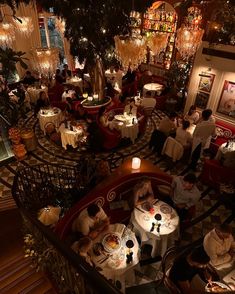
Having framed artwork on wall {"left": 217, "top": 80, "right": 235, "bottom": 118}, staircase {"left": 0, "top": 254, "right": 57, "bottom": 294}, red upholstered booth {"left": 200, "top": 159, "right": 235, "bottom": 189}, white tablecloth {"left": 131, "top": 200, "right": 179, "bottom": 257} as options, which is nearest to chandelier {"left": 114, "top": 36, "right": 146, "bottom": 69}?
red upholstered booth {"left": 200, "top": 159, "right": 235, "bottom": 189}

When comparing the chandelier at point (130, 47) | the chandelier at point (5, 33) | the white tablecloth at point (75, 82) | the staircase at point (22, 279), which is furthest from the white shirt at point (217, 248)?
the white tablecloth at point (75, 82)

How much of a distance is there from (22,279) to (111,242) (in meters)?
1.48

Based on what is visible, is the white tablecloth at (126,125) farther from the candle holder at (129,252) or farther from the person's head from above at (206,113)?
the candle holder at (129,252)

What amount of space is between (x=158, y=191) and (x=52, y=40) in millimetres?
13034

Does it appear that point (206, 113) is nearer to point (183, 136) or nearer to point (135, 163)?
point (183, 136)

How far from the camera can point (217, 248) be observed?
12.5 ft

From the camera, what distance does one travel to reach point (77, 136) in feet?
26.4

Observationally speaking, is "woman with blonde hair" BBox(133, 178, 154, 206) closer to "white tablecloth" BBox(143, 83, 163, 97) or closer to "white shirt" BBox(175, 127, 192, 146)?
"white shirt" BBox(175, 127, 192, 146)

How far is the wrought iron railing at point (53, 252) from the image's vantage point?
140 cm

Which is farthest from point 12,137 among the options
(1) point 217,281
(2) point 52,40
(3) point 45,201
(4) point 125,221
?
(2) point 52,40

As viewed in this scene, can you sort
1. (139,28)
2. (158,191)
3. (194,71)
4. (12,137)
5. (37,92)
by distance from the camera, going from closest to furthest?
(158,191)
(12,137)
(194,71)
(37,92)
(139,28)

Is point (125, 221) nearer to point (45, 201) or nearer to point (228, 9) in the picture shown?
point (45, 201)

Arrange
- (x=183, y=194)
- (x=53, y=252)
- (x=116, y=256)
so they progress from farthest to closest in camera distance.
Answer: (x=183, y=194) < (x=116, y=256) < (x=53, y=252)

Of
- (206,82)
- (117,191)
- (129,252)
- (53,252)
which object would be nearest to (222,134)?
(206,82)
